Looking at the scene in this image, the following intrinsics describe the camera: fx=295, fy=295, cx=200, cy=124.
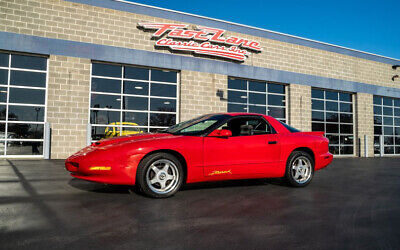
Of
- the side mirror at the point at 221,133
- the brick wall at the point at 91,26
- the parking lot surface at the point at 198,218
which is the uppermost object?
the brick wall at the point at 91,26

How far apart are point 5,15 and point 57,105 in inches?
148

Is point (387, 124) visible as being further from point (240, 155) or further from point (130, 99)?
point (240, 155)

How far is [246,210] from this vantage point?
3754mm

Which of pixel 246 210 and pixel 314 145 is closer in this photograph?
pixel 246 210

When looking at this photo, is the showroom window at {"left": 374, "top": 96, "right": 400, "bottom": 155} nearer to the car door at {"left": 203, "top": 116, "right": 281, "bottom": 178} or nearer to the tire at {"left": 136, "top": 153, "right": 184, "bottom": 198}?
the car door at {"left": 203, "top": 116, "right": 281, "bottom": 178}

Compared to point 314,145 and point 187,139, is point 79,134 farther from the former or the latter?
point 314,145

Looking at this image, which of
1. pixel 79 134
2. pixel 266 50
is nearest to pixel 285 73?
pixel 266 50

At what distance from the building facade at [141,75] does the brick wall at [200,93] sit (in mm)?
48

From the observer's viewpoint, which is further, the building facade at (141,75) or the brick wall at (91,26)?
the building facade at (141,75)

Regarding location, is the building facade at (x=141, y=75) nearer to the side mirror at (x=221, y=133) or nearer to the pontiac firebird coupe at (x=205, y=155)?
the pontiac firebird coupe at (x=205, y=155)

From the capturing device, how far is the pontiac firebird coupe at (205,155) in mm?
4223

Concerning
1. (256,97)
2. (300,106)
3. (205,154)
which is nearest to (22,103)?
(205,154)

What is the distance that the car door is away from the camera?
4.76 m

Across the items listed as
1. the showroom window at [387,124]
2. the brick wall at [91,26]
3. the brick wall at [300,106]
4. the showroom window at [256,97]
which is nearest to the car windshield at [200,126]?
the brick wall at [91,26]
